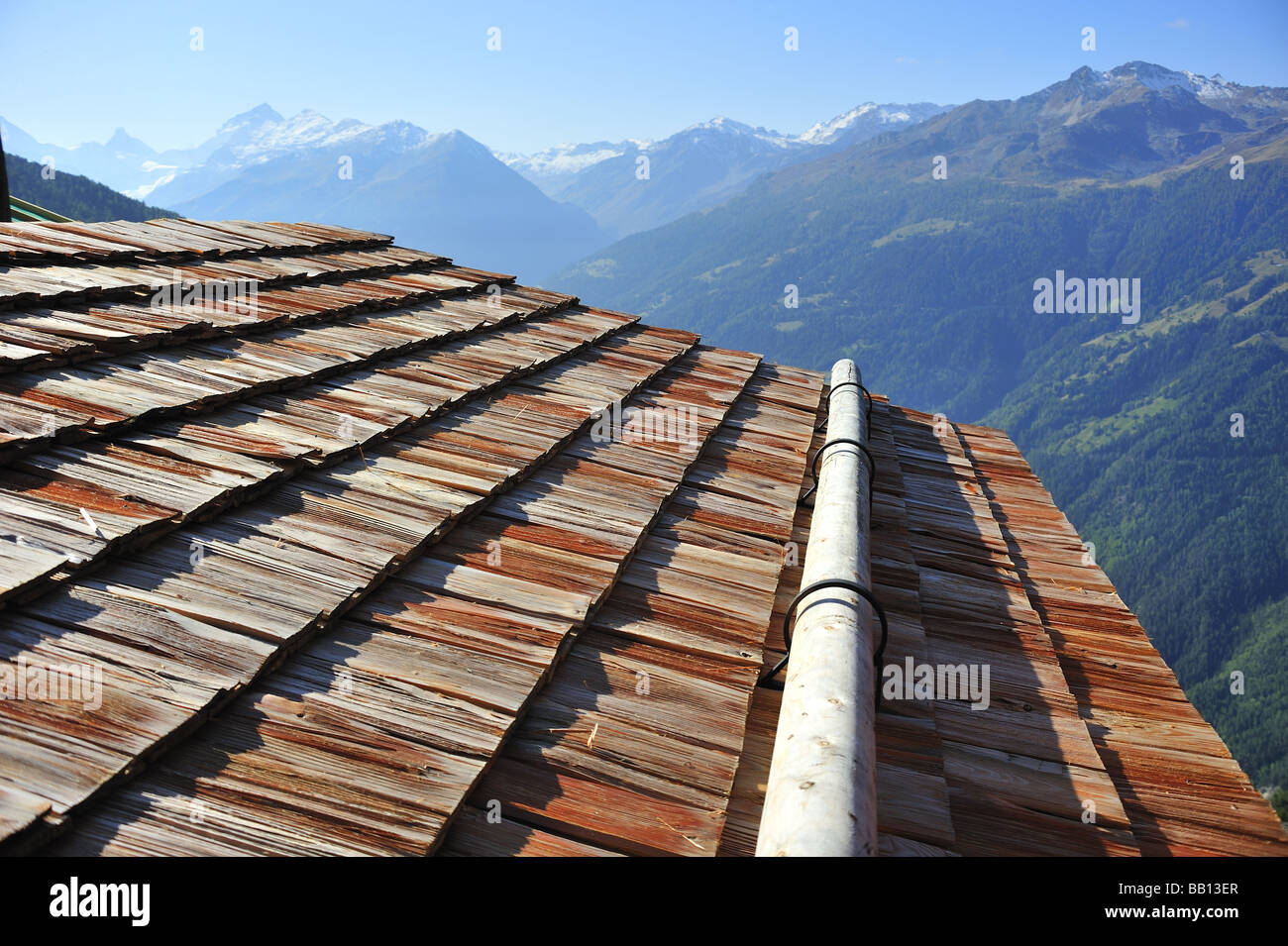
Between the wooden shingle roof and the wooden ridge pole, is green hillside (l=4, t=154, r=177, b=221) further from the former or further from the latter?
the wooden ridge pole

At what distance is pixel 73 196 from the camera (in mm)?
70000

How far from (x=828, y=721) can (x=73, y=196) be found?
87.6 meters

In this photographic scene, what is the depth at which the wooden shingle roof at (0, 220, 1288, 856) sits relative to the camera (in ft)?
6.65

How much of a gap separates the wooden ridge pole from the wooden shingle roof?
0.85 ft

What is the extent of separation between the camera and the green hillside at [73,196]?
68.3 metres

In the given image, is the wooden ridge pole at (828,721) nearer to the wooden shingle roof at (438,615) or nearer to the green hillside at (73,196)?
the wooden shingle roof at (438,615)

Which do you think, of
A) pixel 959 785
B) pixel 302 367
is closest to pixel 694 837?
pixel 959 785

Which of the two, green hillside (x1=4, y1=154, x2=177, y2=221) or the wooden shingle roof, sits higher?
green hillside (x1=4, y1=154, x2=177, y2=221)

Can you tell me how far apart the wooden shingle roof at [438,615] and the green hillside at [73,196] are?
3011 inches

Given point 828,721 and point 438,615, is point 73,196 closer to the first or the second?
point 438,615

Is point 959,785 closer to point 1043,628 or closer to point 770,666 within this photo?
point 770,666

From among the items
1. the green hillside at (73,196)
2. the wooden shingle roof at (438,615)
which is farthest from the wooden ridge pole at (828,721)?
the green hillside at (73,196)

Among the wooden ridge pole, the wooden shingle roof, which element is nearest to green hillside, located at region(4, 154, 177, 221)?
the wooden shingle roof
